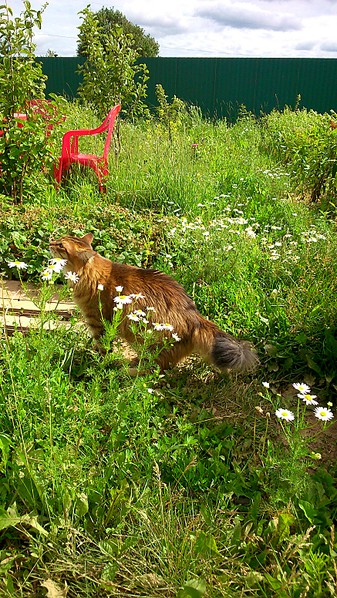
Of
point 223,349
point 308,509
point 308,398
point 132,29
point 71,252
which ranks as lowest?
point 308,509

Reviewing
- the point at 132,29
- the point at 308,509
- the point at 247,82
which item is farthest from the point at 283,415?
the point at 132,29

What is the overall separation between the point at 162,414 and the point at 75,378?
0.66 m

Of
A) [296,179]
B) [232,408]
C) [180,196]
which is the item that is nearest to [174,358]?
[232,408]

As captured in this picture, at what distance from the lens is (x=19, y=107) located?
5145 mm

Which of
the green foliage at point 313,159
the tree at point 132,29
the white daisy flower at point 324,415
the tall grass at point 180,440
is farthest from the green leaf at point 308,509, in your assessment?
the tree at point 132,29

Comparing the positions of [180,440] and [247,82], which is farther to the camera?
[247,82]

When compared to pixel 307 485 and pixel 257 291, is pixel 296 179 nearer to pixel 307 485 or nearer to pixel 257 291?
pixel 257 291

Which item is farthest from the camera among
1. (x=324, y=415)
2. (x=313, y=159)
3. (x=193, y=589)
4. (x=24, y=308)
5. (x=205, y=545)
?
(x=313, y=159)

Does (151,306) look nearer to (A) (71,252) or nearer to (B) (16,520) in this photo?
(A) (71,252)

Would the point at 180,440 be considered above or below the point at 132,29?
below

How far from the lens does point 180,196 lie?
16.9ft

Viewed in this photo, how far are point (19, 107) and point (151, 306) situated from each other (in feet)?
11.6

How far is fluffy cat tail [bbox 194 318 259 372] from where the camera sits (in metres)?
2.59

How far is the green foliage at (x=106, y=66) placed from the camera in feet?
24.6
